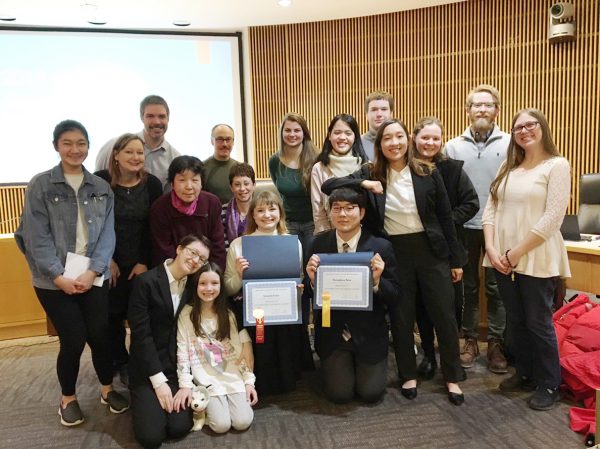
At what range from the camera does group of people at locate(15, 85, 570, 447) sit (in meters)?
2.61

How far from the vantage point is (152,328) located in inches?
106

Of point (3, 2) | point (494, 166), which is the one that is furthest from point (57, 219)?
point (3, 2)

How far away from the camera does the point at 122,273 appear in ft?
9.86

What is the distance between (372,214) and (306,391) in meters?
1.18

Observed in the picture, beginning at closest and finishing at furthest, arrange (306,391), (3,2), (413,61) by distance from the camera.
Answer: (306,391) < (3,2) < (413,61)

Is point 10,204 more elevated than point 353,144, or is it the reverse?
point 353,144

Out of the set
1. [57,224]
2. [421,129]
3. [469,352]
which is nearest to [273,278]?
[57,224]

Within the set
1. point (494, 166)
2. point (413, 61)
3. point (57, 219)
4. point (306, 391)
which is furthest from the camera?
point (413, 61)

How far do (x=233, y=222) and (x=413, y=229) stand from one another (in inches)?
45.6

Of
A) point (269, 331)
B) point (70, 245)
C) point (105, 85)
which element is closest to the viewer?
point (70, 245)

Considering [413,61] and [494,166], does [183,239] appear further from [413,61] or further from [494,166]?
[413,61]

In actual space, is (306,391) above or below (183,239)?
below

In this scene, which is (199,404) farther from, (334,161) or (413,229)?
(334,161)

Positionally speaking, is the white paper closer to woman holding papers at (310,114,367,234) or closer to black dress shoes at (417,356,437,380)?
woman holding papers at (310,114,367,234)
